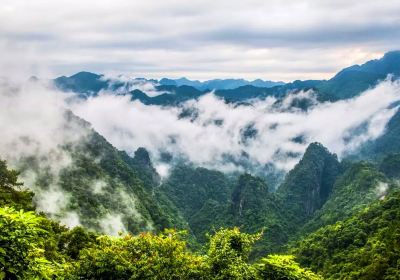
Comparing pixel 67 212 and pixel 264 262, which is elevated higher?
pixel 264 262

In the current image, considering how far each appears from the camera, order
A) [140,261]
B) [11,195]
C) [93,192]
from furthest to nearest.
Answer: [93,192], [11,195], [140,261]

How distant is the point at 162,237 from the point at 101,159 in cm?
14740

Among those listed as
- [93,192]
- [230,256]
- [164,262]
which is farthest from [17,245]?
[93,192]

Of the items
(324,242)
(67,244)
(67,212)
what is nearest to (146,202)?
(67,212)

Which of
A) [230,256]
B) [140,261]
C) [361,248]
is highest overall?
[140,261]

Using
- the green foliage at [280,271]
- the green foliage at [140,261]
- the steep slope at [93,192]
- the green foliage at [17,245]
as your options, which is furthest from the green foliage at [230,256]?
the steep slope at [93,192]

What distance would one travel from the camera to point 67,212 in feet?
395

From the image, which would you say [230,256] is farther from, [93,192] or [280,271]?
[93,192]

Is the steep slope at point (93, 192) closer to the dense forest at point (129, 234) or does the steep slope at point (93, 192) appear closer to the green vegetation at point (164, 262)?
the dense forest at point (129, 234)

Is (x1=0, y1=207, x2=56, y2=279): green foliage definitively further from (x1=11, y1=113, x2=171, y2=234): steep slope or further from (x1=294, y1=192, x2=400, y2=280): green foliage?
(x1=11, y1=113, x2=171, y2=234): steep slope

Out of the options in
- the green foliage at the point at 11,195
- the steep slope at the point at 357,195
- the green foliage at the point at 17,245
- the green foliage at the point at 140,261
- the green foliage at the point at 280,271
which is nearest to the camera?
the green foliage at the point at 17,245

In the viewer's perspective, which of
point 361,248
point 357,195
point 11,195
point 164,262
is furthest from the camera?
point 357,195

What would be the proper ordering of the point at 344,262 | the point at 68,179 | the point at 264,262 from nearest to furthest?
1. the point at 264,262
2. the point at 344,262
3. the point at 68,179

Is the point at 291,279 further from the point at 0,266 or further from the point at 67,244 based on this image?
the point at 67,244
